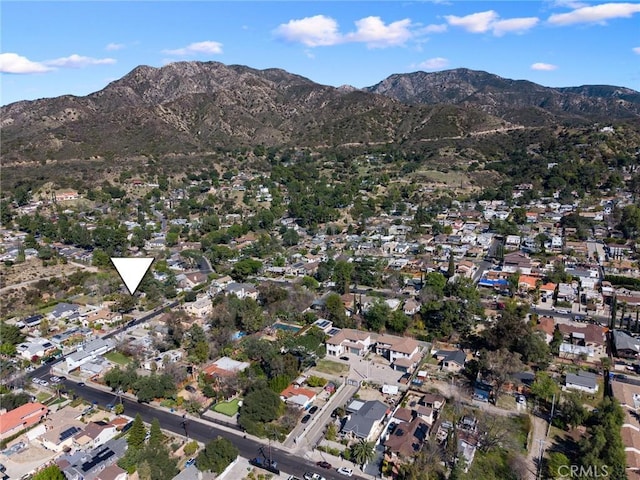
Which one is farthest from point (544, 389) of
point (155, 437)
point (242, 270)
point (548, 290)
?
point (242, 270)

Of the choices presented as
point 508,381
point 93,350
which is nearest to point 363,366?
point 508,381

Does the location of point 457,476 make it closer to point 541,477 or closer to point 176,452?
point 541,477

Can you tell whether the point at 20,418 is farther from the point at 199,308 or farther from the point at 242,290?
the point at 242,290

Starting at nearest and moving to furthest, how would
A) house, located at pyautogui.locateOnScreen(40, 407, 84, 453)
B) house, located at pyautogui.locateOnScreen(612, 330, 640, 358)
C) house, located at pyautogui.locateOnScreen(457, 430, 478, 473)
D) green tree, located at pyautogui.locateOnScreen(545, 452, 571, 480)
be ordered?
green tree, located at pyautogui.locateOnScreen(545, 452, 571, 480), house, located at pyautogui.locateOnScreen(457, 430, 478, 473), house, located at pyautogui.locateOnScreen(40, 407, 84, 453), house, located at pyautogui.locateOnScreen(612, 330, 640, 358)

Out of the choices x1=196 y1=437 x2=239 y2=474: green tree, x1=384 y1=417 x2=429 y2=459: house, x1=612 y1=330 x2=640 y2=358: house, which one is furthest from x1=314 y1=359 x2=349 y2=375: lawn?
x1=612 y1=330 x2=640 y2=358: house

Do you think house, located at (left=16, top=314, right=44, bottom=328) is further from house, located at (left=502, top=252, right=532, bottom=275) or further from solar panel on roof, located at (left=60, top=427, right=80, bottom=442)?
house, located at (left=502, top=252, right=532, bottom=275)
